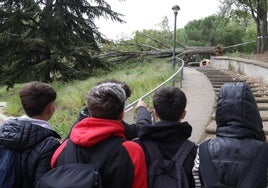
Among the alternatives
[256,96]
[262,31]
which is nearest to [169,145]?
[256,96]

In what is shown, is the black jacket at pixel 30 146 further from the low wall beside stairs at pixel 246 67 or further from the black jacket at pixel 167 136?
the low wall beside stairs at pixel 246 67

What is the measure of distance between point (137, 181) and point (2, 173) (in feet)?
3.37

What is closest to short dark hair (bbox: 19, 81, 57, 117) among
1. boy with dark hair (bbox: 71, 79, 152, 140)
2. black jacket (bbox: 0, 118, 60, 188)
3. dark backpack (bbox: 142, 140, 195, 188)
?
black jacket (bbox: 0, 118, 60, 188)

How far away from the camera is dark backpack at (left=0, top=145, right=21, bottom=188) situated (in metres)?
2.83

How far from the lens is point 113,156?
252cm

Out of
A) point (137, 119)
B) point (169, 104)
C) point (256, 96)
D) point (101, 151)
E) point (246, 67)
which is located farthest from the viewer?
point (246, 67)

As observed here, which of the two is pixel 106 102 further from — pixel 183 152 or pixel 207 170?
pixel 207 170

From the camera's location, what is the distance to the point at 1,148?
2.91 meters

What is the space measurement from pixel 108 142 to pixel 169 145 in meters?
0.49

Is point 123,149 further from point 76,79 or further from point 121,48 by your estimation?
point 121,48

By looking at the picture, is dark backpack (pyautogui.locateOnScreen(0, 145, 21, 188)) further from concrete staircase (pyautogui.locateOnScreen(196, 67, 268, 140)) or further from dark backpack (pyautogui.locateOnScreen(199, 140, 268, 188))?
concrete staircase (pyautogui.locateOnScreen(196, 67, 268, 140))

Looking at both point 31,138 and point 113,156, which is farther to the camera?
point 31,138

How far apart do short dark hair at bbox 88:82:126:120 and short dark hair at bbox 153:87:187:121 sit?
332 mm

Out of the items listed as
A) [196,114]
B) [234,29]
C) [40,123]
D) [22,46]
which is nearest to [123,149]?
[40,123]
